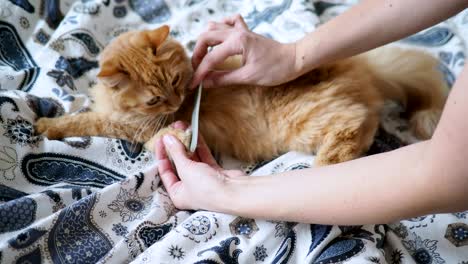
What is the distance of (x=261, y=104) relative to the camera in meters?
1.28

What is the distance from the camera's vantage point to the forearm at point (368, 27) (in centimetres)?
94

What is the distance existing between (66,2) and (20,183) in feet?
2.93

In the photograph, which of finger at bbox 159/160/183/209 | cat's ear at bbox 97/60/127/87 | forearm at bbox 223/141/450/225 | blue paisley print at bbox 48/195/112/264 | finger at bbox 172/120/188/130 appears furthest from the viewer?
finger at bbox 172/120/188/130

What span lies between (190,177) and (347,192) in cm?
37

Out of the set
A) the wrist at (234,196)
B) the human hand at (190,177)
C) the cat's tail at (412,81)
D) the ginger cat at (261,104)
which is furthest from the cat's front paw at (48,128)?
the cat's tail at (412,81)

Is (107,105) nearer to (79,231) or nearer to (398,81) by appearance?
(79,231)

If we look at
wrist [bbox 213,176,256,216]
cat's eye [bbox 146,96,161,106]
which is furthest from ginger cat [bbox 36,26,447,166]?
wrist [bbox 213,176,256,216]

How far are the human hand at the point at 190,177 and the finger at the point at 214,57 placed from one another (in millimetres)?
207

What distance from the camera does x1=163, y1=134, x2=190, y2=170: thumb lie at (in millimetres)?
1017

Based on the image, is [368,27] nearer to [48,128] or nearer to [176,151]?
[176,151]

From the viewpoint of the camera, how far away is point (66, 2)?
160cm

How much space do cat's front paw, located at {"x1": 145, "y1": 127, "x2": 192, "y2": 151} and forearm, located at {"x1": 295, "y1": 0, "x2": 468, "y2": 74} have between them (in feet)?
1.18

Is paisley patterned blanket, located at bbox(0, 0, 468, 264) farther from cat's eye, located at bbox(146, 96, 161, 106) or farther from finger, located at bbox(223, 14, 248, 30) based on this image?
finger, located at bbox(223, 14, 248, 30)

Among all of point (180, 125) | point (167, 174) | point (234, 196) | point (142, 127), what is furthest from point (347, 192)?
point (142, 127)
